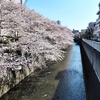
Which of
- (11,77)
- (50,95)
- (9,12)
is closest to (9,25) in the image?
(9,12)

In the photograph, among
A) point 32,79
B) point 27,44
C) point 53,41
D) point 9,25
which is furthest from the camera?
point 53,41

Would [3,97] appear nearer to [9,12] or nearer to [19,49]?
[19,49]

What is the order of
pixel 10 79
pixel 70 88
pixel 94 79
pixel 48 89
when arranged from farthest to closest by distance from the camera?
pixel 70 88 < pixel 10 79 < pixel 48 89 < pixel 94 79

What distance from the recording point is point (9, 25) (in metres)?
8.73

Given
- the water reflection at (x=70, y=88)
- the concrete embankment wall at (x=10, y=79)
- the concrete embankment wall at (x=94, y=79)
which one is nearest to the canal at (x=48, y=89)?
the water reflection at (x=70, y=88)

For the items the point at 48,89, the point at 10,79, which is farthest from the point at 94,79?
the point at 10,79

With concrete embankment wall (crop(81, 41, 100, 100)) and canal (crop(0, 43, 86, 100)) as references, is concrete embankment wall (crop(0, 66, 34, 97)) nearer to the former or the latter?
canal (crop(0, 43, 86, 100))

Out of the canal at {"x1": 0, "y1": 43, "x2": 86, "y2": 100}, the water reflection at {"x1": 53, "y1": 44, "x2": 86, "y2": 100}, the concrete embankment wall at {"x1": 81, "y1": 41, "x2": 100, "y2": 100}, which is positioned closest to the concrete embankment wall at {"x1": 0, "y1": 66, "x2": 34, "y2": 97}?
the canal at {"x1": 0, "y1": 43, "x2": 86, "y2": 100}

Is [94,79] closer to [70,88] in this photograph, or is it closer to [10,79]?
[70,88]

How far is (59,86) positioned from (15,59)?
134 inches

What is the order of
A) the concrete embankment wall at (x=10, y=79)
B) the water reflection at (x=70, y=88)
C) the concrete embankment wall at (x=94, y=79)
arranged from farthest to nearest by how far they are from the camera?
the concrete embankment wall at (x=10, y=79), the water reflection at (x=70, y=88), the concrete embankment wall at (x=94, y=79)

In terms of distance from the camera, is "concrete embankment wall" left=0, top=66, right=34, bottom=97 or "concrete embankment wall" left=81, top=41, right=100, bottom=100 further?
"concrete embankment wall" left=0, top=66, right=34, bottom=97

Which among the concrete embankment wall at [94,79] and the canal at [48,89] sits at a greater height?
the concrete embankment wall at [94,79]

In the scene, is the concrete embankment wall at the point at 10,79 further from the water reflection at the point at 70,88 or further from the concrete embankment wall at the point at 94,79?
the concrete embankment wall at the point at 94,79
